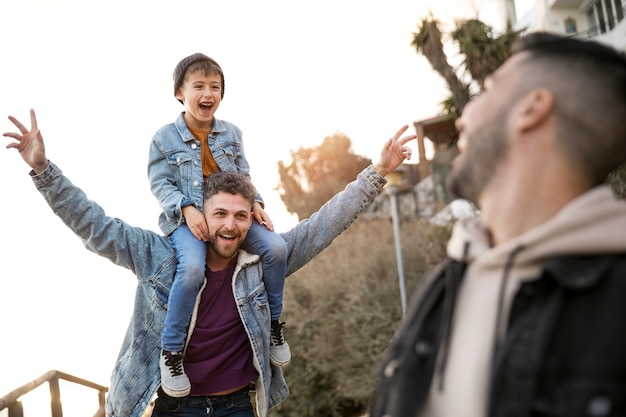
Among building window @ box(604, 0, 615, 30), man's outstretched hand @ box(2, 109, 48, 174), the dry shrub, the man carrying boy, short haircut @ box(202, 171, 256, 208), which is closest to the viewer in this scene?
man's outstretched hand @ box(2, 109, 48, 174)

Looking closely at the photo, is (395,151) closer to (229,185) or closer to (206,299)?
(229,185)

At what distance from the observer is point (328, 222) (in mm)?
3906

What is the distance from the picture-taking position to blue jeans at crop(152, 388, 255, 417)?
11.8 ft

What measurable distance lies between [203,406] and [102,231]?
1091 mm

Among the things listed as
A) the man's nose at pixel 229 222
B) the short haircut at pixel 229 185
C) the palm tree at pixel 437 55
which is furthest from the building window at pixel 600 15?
the man's nose at pixel 229 222

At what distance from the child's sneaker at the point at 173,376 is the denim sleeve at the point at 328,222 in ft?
3.01

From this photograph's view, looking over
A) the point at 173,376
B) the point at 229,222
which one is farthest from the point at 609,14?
the point at 173,376

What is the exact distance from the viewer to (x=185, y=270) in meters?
3.50

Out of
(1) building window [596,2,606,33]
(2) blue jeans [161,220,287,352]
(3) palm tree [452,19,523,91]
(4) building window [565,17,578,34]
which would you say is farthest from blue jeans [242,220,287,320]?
(4) building window [565,17,578,34]

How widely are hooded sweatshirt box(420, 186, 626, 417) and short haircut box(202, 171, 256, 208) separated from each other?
2.24 m

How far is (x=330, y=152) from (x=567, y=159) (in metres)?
37.0

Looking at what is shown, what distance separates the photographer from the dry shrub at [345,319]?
610 inches

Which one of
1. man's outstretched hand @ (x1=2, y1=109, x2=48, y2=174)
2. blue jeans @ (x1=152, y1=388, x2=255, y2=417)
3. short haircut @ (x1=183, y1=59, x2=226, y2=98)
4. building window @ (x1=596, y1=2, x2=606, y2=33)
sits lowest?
blue jeans @ (x1=152, y1=388, x2=255, y2=417)

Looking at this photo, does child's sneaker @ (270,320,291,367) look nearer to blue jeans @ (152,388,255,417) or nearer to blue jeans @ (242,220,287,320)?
blue jeans @ (242,220,287,320)
